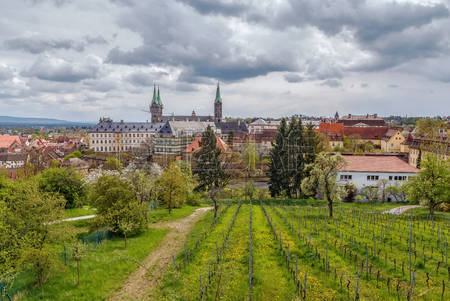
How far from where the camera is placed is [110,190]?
2080 centimetres

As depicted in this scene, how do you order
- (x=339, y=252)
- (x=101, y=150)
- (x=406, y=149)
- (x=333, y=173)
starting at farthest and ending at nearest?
1. (x=101, y=150)
2. (x=406, y=149)
3. (x=333, y=173)
4. (x=339, y=252)

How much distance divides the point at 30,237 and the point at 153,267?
236 inches

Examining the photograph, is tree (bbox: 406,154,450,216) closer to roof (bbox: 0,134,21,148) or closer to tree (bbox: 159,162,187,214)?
tree (bbox: 159,162,187,214)

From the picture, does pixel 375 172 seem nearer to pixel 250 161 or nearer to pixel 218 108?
pixel 250 161

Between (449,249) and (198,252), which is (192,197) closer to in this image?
(198,252)

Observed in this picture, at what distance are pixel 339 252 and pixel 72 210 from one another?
26188mm

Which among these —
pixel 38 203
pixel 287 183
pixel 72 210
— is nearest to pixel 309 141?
pixel 287 183

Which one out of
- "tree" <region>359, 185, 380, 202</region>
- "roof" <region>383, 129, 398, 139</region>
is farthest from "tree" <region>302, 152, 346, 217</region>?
"roof" <region>383, 129, 398, 139</region>

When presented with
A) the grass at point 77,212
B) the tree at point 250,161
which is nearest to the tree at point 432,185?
the grass at point 77,212

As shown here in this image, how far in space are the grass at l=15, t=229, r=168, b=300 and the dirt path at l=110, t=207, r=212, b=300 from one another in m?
0.42

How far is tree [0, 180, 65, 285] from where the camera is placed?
1302 centimetres

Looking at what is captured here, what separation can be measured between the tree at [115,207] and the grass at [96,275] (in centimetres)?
151

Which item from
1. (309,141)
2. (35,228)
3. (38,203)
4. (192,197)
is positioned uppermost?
(309,141)

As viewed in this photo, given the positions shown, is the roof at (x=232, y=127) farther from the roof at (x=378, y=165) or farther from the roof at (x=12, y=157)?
the roof at (x=378, y=165)
